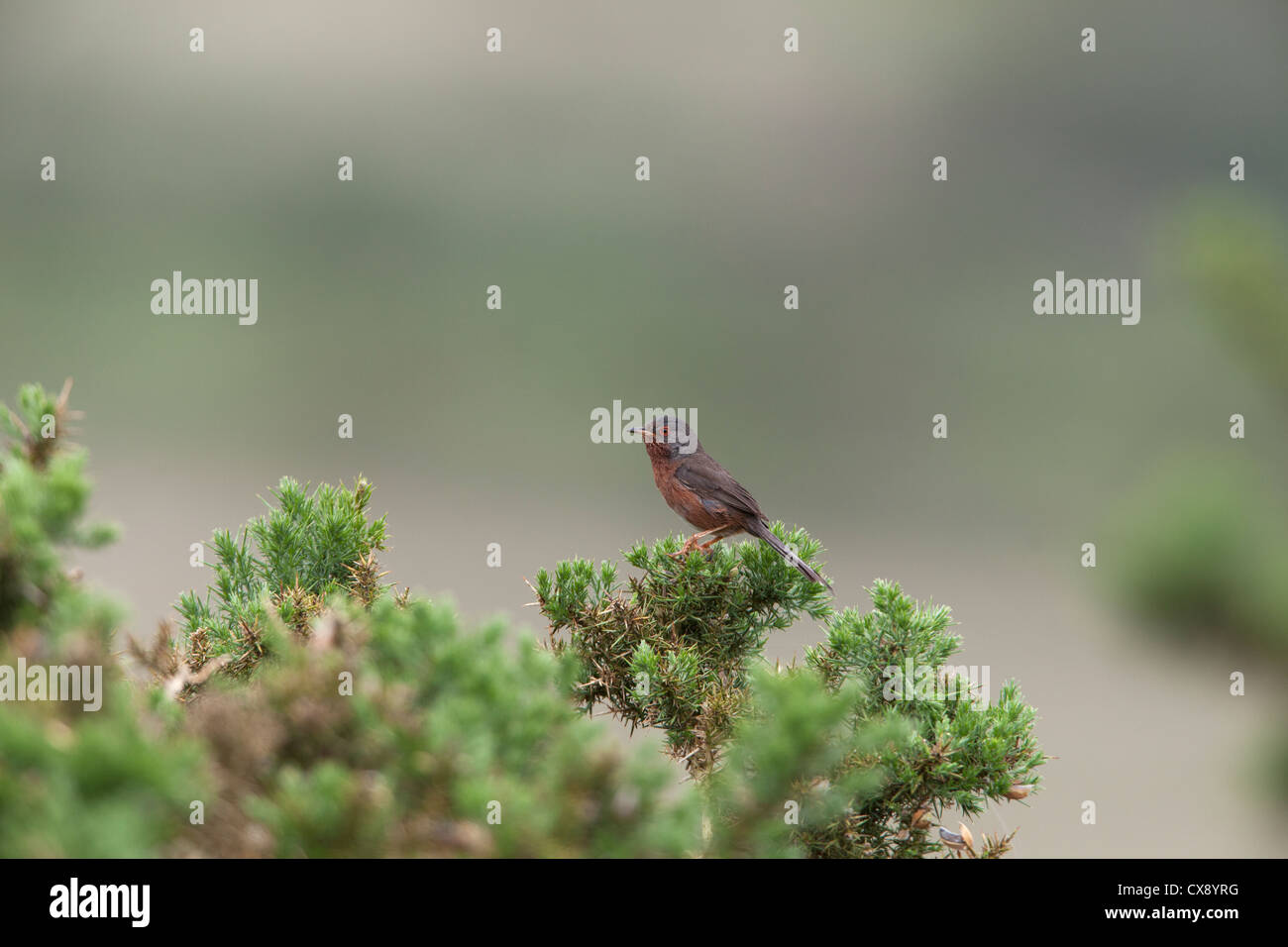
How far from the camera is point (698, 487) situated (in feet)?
10.5

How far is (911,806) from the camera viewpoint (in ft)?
5.61

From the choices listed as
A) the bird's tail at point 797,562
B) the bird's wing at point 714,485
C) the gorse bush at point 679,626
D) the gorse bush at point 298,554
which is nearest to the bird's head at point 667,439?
the bird's wing at point 714,485

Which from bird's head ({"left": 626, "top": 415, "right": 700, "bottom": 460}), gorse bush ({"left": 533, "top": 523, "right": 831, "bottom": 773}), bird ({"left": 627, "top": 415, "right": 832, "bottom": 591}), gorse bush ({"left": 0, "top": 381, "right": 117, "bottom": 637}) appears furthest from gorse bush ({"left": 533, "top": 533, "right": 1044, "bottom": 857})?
bird's head ({"left": 626, "top": 415, "right": 700, "bottom": 460})

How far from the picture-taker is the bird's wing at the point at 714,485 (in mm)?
3059

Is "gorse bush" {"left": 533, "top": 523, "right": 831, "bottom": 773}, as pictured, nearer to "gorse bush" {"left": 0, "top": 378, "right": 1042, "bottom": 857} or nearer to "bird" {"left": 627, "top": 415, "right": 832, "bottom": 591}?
"gorse bush" {"left": 0, "top": 378, "right": 1042, "bottom": 857}

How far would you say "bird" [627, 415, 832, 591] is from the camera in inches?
121

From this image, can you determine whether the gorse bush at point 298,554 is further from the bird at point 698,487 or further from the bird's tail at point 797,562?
the bird at point 698,487

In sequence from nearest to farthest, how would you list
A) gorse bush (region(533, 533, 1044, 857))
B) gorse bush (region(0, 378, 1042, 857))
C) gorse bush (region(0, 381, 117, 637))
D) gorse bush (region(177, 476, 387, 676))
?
gorse bush (region(0, 378, 1042, 857)), gorse bush (region(0, 381, 117, 637)), gorse bush (region(533, 533, 1044, 857)), gorse bush (region(177, 476, 387, 676))

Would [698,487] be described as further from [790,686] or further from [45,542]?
[45,542]

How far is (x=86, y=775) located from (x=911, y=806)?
123 cm

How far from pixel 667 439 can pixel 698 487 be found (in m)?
0.28

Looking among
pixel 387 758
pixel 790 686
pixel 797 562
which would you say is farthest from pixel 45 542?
pixel 797 562
